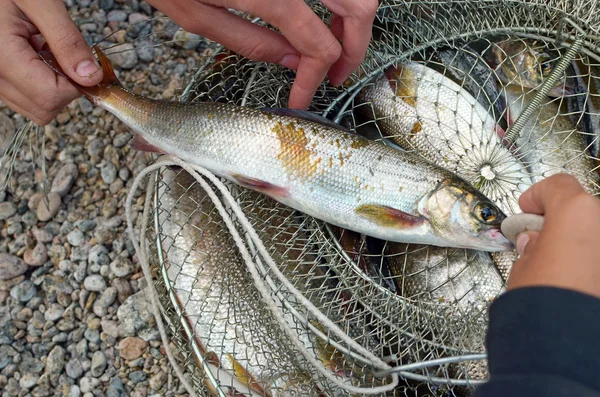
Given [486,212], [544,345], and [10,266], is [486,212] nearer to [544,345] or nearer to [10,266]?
[544,345]

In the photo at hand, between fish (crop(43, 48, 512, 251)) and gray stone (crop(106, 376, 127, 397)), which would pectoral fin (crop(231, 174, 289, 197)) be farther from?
gray stone (crop(106, 376, 127, 397))

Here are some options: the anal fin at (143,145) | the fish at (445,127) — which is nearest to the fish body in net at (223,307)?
the anal fin at (143,145)

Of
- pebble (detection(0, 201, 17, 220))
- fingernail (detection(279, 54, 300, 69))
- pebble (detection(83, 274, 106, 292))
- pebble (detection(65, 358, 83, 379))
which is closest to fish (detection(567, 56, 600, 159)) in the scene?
fingernail (detection(279, 54, 300, 69))

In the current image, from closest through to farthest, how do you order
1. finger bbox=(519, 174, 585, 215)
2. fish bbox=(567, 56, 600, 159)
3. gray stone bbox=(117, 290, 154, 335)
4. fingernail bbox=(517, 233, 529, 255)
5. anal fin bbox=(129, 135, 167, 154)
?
finger bbox=(519, 174, 585, 215) < fingernail bbox=(517, 233, 529, 255) < anal fin bbox=(129, 135, 167, 154) < fish bbox=(567, 56, 600, 159) < gray stone bbox=(117, 290, 154, 335)

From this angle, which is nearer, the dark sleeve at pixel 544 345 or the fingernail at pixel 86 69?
the dark sleeve at pixel 544 345

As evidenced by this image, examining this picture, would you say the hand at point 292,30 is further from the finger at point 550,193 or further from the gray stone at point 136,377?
the gray stone at point 136,377

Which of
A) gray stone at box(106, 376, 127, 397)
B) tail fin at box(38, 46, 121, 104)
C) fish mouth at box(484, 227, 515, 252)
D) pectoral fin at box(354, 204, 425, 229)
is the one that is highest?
fish mouth at box(484, 227, 515, 252)
